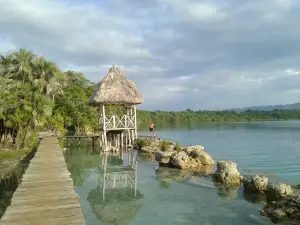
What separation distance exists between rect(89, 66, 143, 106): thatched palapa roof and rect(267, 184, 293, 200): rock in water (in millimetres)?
13106

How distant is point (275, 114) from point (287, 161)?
96.9 m

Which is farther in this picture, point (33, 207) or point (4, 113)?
point (4, 113)

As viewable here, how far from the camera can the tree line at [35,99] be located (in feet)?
56.9

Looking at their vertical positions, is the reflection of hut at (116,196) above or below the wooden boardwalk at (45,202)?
below

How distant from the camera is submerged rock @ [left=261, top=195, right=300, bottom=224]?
7.80 m

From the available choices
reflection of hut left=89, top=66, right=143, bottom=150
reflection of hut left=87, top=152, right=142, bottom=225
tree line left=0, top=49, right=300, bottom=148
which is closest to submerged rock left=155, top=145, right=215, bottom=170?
reflection of hut left=87, top=152, right=142, bottom=225

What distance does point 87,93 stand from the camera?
3491 centimetres

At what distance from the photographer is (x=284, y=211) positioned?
8117mm

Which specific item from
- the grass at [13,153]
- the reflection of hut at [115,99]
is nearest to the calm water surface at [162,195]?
the grass at [13,153]

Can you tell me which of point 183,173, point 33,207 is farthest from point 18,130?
point 33,207

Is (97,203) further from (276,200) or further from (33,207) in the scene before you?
(276,200)

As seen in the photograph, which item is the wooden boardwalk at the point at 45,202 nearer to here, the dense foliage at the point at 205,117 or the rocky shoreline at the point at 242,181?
the rocky shoreline at the point at 242,181

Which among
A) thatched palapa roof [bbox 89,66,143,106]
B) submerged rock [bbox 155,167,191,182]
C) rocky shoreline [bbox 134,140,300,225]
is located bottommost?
submerged rock [bbox 155,167,191,182]

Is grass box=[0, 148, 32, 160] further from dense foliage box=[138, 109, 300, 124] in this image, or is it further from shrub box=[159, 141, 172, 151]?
dense foliage box=[138, 109, 300, 124]
